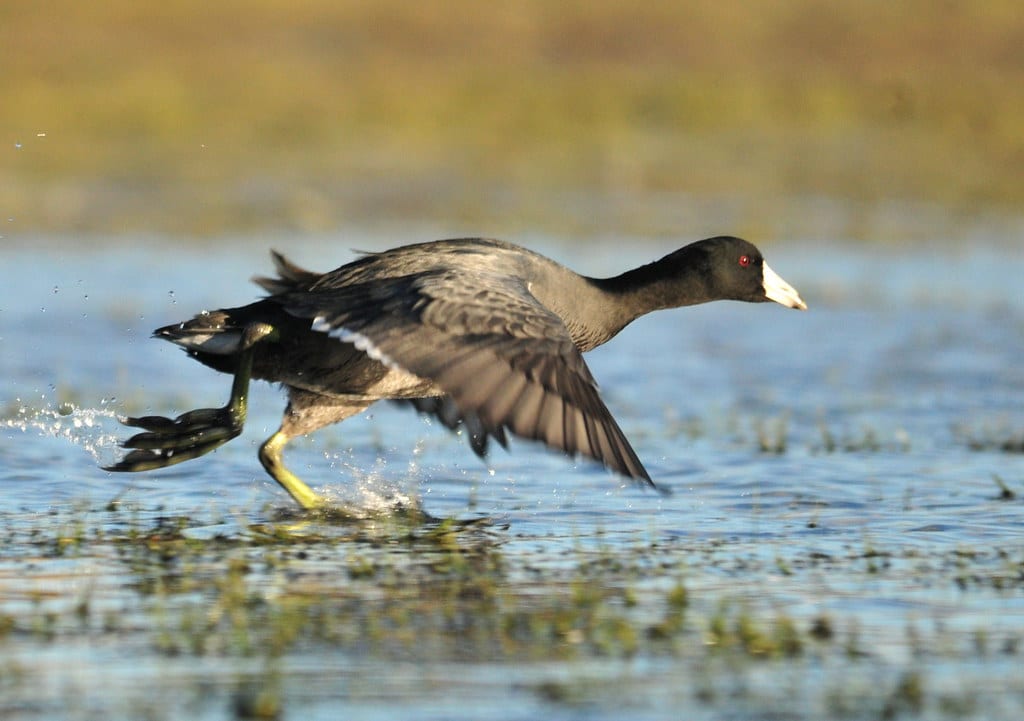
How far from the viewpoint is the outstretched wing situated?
6297mm

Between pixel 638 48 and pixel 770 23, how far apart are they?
2.25m

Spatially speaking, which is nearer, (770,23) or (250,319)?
(250,319)

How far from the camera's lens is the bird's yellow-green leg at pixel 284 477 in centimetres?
775

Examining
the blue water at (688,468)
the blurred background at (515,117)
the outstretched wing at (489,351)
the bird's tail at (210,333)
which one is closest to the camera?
the blue water at (688,468)

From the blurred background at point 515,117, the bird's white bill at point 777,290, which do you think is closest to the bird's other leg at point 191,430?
the bird's white bill at point 777,290

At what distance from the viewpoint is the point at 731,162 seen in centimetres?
2202

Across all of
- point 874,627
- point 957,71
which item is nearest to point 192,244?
point 874,627

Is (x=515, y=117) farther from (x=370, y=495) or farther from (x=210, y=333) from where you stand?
(x=210, y=333)

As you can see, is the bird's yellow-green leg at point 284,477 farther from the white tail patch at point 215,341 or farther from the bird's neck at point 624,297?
the bird's neck at point 624,297

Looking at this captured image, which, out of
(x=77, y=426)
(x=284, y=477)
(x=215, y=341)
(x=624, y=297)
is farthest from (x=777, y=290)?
(x=77, y=426)

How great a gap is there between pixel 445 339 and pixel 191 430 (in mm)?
1563

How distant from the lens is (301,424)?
799cm

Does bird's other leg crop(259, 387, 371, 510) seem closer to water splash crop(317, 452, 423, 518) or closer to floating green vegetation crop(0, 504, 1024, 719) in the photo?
water splash crop(317, 452, 423, 518)

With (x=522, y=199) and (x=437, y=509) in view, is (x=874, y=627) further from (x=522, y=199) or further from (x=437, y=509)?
(x=522, y=199)
